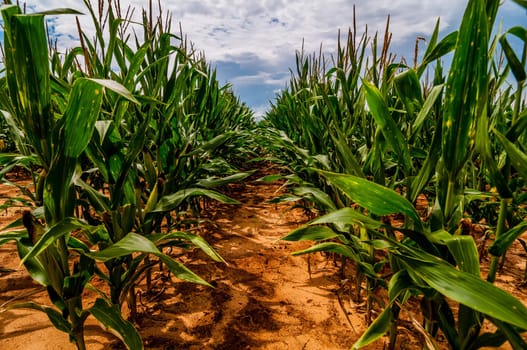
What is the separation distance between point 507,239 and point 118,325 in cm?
76

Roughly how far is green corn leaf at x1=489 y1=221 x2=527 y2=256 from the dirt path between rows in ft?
1.92

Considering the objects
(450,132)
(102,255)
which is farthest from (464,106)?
(102,255)

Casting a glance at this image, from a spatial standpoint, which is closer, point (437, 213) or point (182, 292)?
point (437, 213)

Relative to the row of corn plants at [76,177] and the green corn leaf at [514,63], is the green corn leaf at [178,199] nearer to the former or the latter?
the row of corn plants at [76,177]

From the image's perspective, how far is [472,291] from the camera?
394mm

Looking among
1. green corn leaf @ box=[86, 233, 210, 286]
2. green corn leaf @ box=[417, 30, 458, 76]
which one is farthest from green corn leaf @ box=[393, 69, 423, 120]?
green corn leaf @ box=[86, 233, 210, 286]

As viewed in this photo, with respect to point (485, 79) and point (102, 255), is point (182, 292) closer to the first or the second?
point (102, 255)

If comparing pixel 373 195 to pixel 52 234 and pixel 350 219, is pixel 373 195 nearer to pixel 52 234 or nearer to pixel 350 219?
pixel 350 219

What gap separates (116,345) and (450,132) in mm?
1073

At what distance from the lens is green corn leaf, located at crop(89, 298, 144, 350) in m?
0.59

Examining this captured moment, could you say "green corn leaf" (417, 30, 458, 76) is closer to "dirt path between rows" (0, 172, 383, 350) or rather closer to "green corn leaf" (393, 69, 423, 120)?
"green corn leaf" (393, 69, 423, 120)

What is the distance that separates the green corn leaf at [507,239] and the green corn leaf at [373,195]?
13 centimetres

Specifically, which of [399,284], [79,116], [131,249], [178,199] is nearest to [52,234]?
[131,249]

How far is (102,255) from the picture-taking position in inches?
22.7
